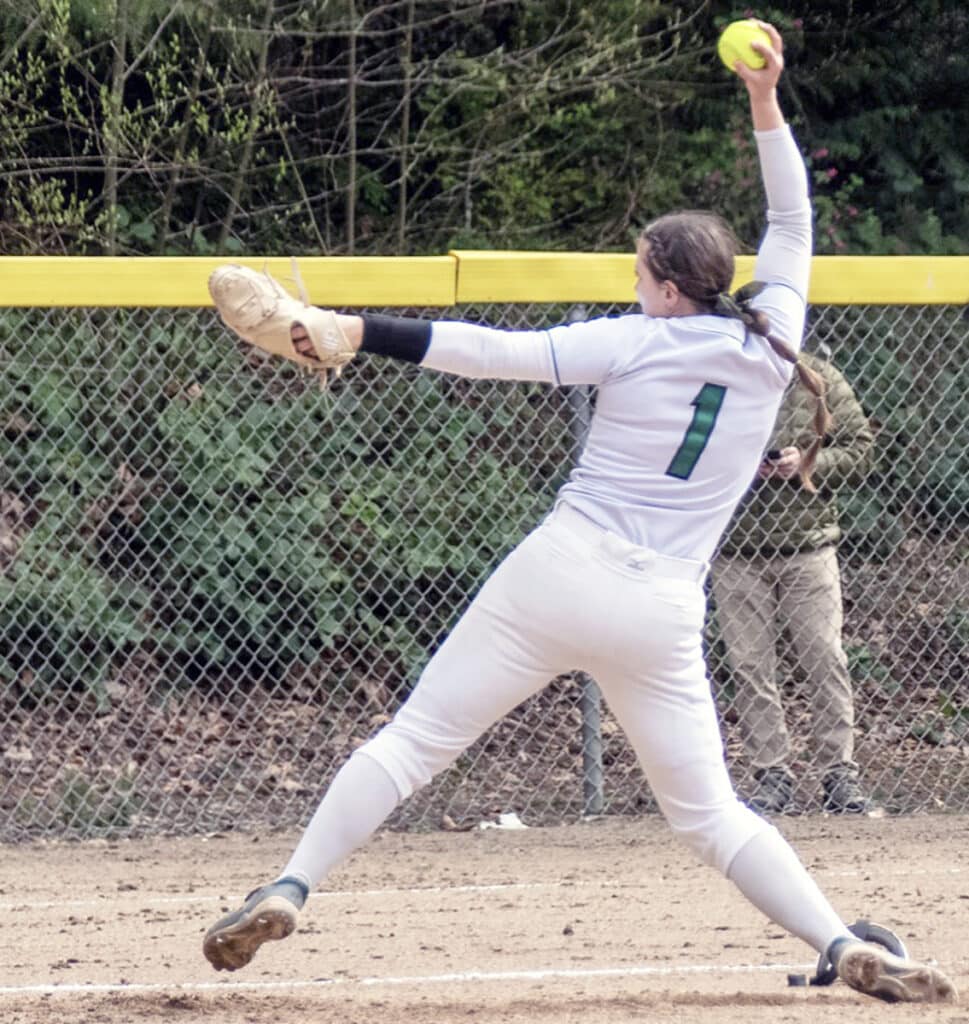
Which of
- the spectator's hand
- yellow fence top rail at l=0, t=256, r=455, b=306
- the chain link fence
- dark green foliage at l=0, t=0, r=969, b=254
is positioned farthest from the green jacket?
dark green foliage at l=0, t=0, r=969, b=254

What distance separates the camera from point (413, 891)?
593 centimetres

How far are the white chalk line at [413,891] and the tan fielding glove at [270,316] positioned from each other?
248cm

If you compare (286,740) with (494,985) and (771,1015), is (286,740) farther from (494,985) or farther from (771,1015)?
(771,1015)

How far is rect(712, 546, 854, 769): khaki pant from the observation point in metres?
7.11

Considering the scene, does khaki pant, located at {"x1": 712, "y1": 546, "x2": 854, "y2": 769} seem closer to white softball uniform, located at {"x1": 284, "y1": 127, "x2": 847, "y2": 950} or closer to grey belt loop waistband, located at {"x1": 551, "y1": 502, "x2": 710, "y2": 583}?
white softball uniform, located at {"x1": 284, "y1": 127, "x2": 847, "y2": 950}

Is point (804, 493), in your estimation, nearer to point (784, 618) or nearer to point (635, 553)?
point (784, 618)

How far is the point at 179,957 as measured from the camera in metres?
4.98

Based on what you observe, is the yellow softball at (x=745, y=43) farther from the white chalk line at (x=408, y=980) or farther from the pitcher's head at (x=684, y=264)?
the white chalk line at (x=408, y=980)

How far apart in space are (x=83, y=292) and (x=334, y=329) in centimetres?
277

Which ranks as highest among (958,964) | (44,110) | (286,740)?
(44,110)

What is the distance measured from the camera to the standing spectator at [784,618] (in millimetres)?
7109

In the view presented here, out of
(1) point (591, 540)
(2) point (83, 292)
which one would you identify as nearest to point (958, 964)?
(1) point (591, 540)

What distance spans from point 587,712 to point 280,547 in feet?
5.46

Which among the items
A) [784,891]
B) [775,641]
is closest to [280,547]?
[775,641]
